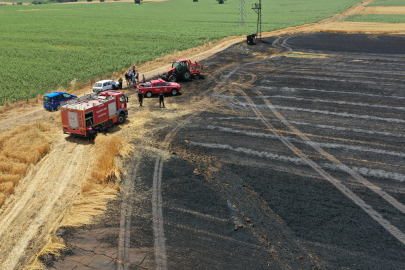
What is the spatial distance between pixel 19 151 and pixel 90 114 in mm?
5101


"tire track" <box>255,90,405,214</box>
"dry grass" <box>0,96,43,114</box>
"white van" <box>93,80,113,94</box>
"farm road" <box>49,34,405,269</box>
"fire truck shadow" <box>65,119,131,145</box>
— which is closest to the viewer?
"farm road" <box>49,34,405,269</box>

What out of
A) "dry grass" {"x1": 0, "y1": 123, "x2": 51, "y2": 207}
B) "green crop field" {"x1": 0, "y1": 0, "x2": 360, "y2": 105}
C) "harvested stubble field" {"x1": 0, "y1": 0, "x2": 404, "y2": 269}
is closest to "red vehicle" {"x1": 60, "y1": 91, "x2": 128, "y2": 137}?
"harvested stubble field" {"x1": 0, "y1": 0, "x2": 404, "y2": 269}

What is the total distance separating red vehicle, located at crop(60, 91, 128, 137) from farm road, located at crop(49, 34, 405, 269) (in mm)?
3153

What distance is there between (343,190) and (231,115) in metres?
12.9

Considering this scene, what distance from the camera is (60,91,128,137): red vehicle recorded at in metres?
24.4

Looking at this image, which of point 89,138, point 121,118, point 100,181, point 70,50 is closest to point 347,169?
point 100,181

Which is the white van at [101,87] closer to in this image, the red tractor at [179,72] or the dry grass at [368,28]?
the red tractor at [179,72]

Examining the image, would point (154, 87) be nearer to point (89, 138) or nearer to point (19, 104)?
point (89, 138)

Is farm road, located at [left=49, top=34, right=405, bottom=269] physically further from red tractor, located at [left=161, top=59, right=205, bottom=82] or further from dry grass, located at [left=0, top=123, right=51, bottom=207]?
dry grass, located at [left=0, top=123, right=51, bottom=207]

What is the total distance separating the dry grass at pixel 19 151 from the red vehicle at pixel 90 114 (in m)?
2.14

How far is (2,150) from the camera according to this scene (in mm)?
22422

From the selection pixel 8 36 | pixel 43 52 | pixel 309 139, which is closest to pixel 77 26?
pixel 8 36

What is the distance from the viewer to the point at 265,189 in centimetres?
1862

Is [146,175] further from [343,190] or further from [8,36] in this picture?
[8,36]
